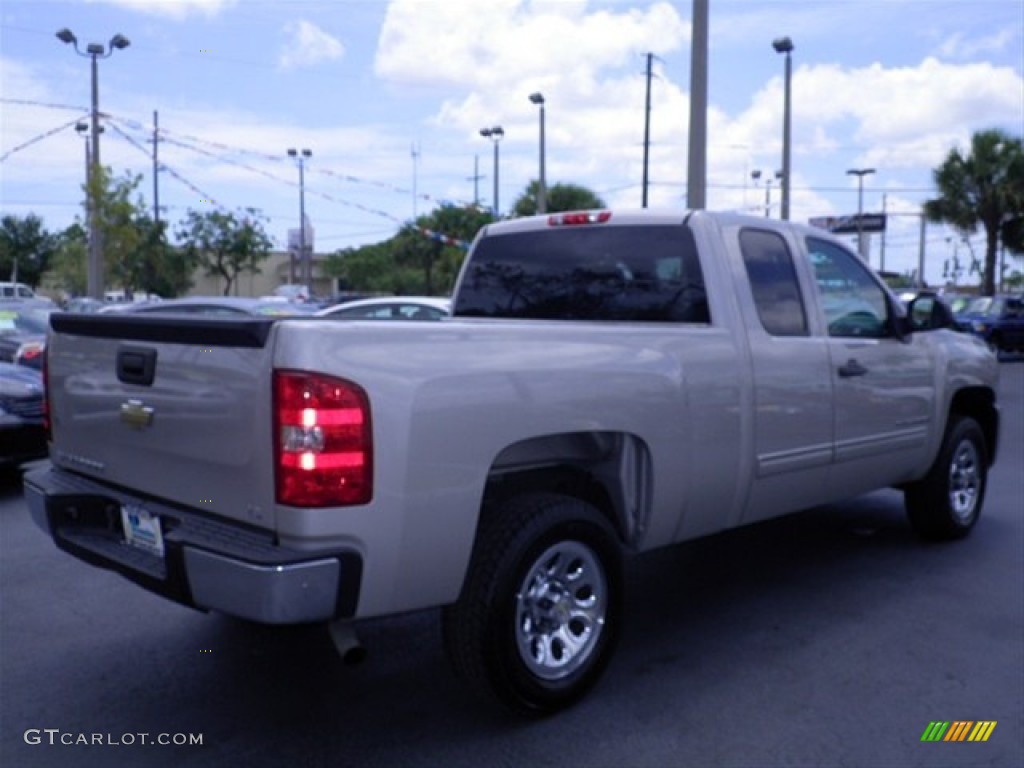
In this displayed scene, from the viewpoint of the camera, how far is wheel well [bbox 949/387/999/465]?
6531 mm

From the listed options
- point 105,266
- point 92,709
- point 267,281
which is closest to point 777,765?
point 92,709

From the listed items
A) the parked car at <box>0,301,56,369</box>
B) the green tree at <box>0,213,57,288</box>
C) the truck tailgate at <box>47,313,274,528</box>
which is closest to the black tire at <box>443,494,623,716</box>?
the truck tailgate at <box>47,313,274,528</box>

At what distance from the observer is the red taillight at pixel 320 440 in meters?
3.09

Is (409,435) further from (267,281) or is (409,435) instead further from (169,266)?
(267,281)

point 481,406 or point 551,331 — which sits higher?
point 551,331

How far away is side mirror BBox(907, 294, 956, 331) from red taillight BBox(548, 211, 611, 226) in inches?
79.3

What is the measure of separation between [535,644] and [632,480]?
789 mm

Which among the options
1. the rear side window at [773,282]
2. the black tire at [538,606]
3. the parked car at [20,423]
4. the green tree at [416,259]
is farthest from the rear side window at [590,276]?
the green tree at [416,259]

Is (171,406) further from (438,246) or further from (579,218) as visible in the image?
(438,246)

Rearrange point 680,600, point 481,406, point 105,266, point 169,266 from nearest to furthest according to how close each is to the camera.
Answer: point 481,406
point 680,600
point 105,266
point 169,266

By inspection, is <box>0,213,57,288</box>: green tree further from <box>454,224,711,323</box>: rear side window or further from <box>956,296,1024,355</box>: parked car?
<box>454,224,711,323</box>: rear side window

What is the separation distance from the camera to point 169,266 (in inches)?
1781

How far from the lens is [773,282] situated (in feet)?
16.5

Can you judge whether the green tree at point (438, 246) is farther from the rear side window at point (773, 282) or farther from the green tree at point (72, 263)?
the rear side window at point (773, 282)
